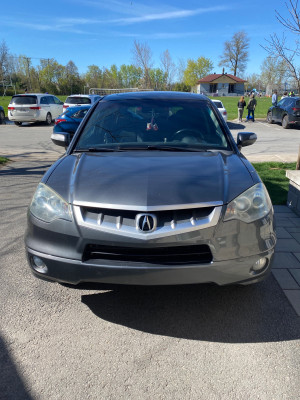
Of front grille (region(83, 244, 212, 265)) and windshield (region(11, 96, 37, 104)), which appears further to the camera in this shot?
windshield (region(11, 96, 37, 104))

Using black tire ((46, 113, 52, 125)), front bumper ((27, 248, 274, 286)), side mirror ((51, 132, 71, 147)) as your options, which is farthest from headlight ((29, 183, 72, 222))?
black tire ((46, 113, 52, 125))

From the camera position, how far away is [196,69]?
364 ft

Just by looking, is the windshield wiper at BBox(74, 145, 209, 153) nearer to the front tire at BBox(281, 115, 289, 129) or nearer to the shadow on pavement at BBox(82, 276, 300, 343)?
the shadow on pavement at BBox(82, 276, 300, 343)

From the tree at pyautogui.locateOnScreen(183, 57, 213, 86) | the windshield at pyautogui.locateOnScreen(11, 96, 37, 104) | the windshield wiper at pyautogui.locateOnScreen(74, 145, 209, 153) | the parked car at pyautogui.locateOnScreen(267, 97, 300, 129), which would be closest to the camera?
the windshield wiper at pyautogui.locateOnScreen(74, 145, 209, 153)

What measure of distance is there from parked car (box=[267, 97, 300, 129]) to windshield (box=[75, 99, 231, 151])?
585 inches

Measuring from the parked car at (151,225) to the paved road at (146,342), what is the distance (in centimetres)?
36

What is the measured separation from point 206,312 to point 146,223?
1060mm

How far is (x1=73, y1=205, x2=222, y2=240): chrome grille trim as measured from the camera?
2.23m

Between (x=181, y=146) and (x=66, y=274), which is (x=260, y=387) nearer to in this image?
(x=66, y=274)

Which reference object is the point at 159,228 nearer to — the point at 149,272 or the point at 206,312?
the point at 149,272

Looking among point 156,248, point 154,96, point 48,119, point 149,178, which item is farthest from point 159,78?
point 156,248

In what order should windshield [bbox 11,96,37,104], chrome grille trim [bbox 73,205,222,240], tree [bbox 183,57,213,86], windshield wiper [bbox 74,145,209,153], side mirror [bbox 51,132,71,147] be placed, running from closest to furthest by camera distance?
chrome grille trim [bbox 73,205,222,240], windshield wiper [bbox 74,145,209,153], side mirror [bbox 51,132,71,147], windshield [bbox 11,96,37,104], tree [bbox 183,57,213,86]

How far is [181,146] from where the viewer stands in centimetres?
345

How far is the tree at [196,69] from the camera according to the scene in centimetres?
11012
